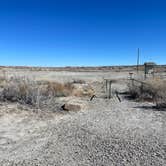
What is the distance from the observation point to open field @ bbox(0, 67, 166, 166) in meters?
5.68

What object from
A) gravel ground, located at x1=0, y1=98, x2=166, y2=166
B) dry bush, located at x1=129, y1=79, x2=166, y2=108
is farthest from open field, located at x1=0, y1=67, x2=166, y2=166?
dry bush, located at x1=129, y1=79, x2=166, y2=108

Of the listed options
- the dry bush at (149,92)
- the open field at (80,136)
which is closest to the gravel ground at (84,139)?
the open field at (80,136)

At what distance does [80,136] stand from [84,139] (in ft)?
0.99

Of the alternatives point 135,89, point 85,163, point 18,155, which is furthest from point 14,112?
point 135,89

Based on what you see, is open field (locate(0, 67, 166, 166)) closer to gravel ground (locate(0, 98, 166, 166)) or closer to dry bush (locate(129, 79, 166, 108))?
gravel ground (locate(0, 98, 166, 166))

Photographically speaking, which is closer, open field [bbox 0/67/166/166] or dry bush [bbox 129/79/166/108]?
open field [bbox 0/67/166/166]

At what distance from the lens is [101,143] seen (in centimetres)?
667

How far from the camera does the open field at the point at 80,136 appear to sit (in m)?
5.68

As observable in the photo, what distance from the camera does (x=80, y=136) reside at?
732 centimetres

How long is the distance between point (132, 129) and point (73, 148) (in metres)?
2.50

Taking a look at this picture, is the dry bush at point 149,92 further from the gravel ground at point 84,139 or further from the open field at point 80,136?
the gravel ground at point 84,139

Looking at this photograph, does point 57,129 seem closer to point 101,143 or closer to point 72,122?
point 72,122

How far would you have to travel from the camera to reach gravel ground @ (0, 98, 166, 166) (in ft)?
18.5

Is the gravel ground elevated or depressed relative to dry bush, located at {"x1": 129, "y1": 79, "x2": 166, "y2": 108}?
depressed
